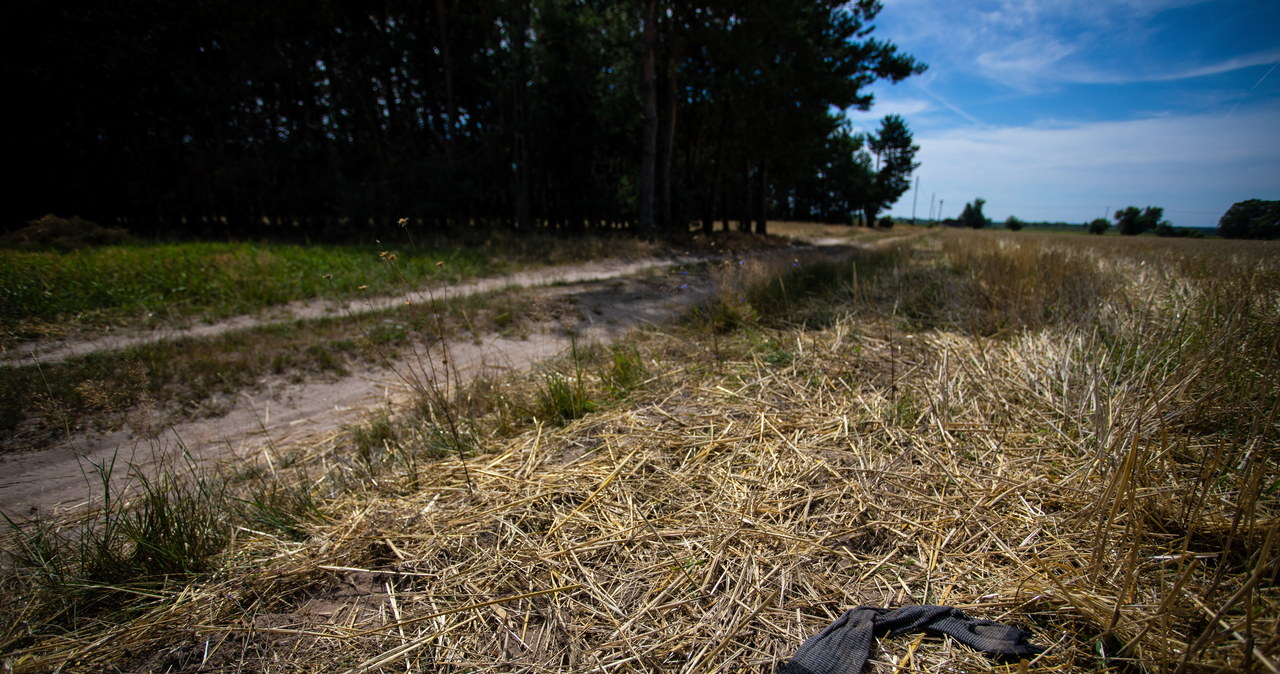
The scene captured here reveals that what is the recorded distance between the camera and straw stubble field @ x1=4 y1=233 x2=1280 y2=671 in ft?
4.46

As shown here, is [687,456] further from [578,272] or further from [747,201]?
[747,201]

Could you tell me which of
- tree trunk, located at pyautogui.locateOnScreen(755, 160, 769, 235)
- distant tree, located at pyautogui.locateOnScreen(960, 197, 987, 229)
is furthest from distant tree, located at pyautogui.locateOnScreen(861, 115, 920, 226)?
tree trunk, located at pyautogui.locateOnScreen(755, 160, 769, 235)

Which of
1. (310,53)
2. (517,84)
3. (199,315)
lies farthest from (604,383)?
(310,53)

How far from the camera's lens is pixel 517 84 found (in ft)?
47.0

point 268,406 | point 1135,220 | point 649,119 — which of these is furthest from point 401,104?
point 1135,220

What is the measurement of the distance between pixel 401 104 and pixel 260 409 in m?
16.5

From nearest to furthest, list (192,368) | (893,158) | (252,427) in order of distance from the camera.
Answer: (252,427) < (192,368) < (893,158)

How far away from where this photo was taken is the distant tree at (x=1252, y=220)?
7.32 ft

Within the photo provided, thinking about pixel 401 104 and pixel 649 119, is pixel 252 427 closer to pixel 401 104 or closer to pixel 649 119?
pixel 649 119

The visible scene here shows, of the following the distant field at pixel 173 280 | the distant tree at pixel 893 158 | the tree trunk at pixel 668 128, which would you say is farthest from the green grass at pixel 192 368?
the distant tree at pixel 893 158

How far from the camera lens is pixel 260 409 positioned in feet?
12.1

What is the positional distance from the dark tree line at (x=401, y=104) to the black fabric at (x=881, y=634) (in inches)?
552

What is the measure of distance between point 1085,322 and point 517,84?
15213mm

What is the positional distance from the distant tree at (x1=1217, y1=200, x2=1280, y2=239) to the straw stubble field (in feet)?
0.42
